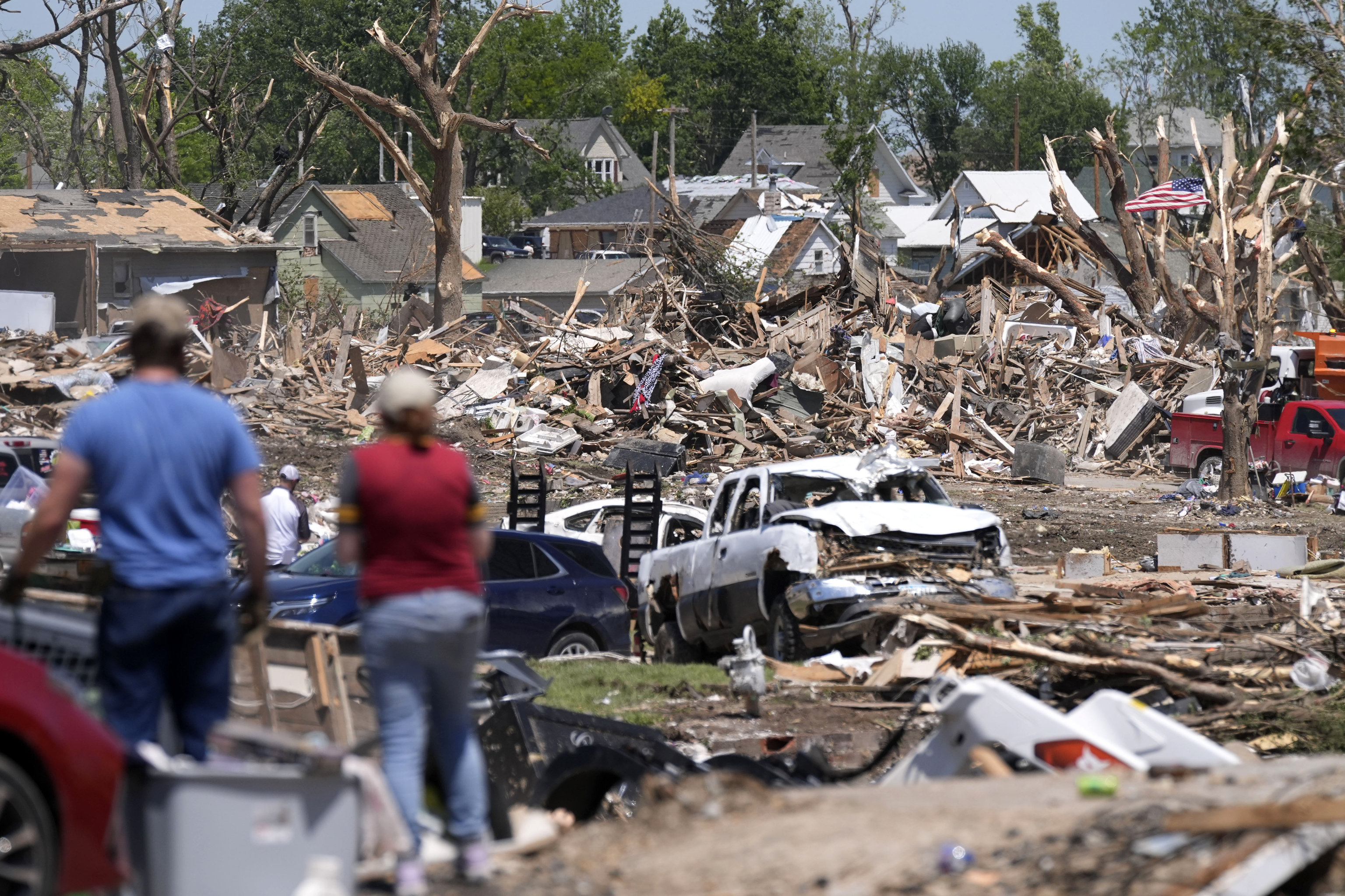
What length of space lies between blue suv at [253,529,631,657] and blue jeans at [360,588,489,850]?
6.52m

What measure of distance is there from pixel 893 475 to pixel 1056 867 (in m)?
8.48

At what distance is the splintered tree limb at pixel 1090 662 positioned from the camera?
8852 mm

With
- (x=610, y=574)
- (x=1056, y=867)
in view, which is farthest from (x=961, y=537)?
(x=1056, y=867)

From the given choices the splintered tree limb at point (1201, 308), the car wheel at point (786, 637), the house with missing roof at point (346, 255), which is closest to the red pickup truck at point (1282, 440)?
the splintered tree limb at point (1201, 308)

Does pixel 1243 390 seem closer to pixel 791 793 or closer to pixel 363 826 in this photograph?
pixel 791 793

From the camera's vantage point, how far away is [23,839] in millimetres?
4117

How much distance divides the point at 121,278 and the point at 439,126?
32.8 feet

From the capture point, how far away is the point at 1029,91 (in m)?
101

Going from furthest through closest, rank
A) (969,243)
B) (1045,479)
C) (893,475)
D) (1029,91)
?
(1029,91) < (969,243) < (1045,479) < (893,475)

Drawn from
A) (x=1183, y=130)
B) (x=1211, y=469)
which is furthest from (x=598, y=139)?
(x=1211, y=469)

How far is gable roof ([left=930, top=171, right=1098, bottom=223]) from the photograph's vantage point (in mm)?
65062

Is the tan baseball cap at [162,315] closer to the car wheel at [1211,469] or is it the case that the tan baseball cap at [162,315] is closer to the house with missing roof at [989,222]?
the car wheel at [1211,469]

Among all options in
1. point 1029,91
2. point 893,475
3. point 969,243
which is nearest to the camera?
point 893,475

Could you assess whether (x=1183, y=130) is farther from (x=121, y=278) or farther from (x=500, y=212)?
(x=121, y=278)
